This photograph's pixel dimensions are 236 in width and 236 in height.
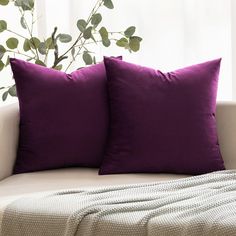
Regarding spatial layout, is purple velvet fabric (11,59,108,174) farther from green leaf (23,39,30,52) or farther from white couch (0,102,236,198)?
green leaf (23,39,30,52)

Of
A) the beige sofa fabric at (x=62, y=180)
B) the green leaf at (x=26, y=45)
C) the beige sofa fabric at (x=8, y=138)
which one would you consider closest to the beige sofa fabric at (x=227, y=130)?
the beige sofa fabric at (x=62, y=180)

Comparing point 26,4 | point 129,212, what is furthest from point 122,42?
point 129,212

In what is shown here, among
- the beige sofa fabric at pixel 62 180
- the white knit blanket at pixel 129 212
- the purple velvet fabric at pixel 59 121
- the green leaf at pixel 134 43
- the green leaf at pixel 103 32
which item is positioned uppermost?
the green leaf at pixel 103 32

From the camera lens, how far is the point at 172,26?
13.0 feet

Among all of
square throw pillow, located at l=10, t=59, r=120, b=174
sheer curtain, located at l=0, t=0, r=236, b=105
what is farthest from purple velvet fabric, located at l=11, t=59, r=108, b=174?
sheer curtain, located at l=0, t=0, r=236, b=105

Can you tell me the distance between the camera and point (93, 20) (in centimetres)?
363

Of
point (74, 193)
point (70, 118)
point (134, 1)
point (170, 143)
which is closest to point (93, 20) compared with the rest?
point (134, 1)

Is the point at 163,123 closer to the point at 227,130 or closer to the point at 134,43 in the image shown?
the point at 227,130

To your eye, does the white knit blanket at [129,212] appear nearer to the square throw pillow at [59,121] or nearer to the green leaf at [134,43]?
the square throw pillow at [59,121]

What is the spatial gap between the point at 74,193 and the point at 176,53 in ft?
5.14

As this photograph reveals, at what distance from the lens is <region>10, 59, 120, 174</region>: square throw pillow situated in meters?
3.12

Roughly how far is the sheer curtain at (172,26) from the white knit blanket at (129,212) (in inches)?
53.4

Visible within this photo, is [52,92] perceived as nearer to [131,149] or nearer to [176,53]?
[131,149]

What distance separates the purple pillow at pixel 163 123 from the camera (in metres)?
2.99
